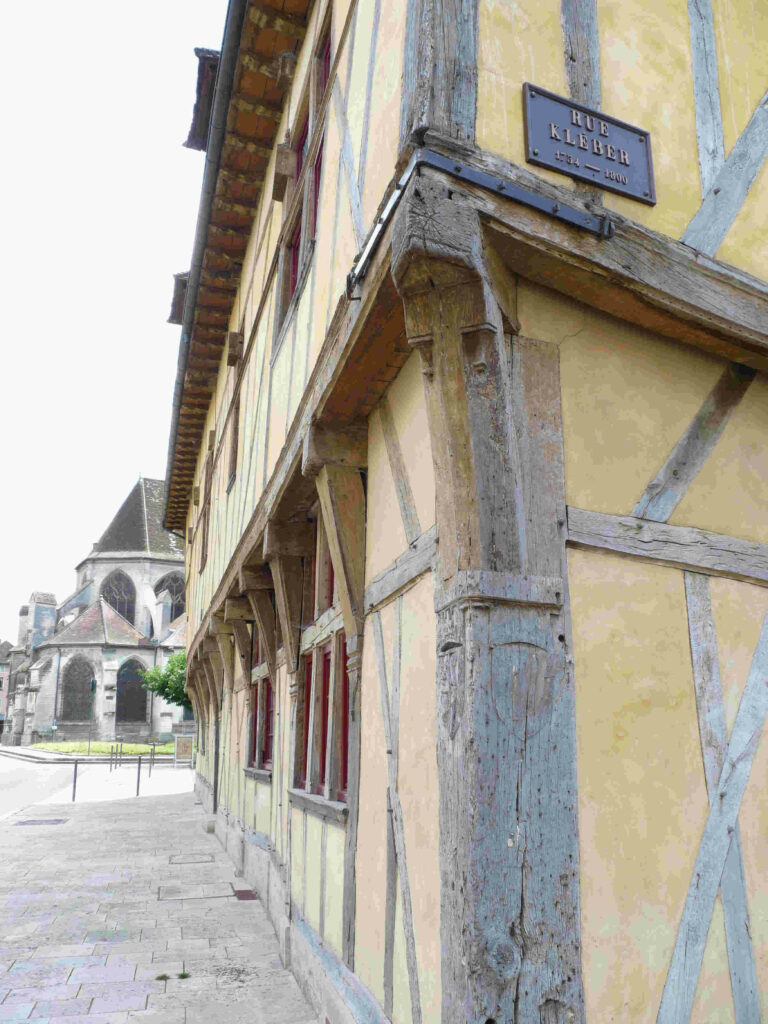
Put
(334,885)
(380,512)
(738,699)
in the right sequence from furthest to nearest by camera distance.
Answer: (334,885) < (380,512) < (738,699)

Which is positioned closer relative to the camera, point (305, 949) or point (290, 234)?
point (305, 949)

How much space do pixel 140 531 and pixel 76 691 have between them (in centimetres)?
1123

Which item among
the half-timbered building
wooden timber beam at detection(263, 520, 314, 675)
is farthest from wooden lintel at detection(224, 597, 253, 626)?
the half-timbered building

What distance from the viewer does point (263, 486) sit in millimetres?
6340

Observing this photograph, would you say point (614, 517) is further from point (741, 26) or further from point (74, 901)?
point (74, 901)

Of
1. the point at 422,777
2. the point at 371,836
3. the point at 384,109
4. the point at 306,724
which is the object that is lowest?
the point at 371,836

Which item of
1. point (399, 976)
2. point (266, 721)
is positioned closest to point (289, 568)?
point (266, 721)

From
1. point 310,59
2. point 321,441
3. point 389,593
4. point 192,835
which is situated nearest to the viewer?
point 389,593

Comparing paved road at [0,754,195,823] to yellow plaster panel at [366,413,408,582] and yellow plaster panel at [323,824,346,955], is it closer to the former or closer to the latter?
yellow plaster panel at [323,824,346,955]

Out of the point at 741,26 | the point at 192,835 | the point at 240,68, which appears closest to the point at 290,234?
the point at 240,68

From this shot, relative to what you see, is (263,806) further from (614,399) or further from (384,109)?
(384,109)

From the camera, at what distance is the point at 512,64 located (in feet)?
9.77

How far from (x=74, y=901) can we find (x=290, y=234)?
622cm

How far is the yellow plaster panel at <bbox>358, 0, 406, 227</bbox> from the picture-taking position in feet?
10.7
